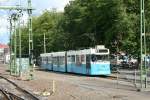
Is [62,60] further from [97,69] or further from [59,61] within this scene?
[97,69]

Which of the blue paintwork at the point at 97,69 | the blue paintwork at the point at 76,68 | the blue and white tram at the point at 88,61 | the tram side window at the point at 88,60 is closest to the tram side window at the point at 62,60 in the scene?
the blue and white tram at the point at 88,61

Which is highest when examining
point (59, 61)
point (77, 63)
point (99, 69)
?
point (59, 61)

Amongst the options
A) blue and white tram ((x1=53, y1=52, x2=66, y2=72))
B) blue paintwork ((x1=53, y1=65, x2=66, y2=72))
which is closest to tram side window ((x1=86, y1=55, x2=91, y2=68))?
blue and white tram ((x1=53, y1=52, x2=66, y2=72))

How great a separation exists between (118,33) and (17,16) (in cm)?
1306

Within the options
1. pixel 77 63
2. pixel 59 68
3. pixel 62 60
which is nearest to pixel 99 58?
pixel 77 63

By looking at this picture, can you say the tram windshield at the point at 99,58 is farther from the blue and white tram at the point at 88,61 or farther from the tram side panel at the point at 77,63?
the tram side panel at the point at 77,63

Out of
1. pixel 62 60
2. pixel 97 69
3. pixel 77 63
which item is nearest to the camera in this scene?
pixel 97 69

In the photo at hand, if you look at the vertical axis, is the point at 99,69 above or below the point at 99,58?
below

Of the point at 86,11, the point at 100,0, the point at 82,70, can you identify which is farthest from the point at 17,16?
the point at 86,11

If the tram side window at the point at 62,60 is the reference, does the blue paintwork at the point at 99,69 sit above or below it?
below

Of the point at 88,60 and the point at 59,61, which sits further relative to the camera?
the point at 59,61

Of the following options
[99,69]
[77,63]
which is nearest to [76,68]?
[77,63]

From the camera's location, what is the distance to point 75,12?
271 ft

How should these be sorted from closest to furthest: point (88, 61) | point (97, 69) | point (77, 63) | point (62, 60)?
point (97, 69), point (88, 61), point (77, 63), point (62, 60)
